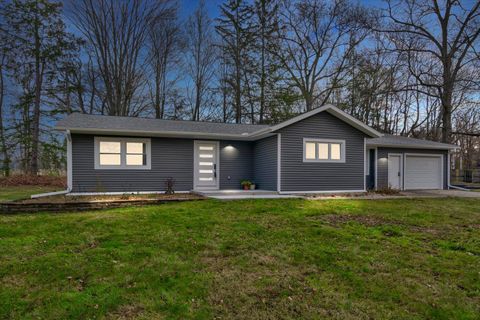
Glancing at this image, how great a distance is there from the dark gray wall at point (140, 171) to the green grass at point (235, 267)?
3.78 m

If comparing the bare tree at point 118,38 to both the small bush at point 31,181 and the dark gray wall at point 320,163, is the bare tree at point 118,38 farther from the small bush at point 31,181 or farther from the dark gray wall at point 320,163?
the dark gray wall at point 320,163

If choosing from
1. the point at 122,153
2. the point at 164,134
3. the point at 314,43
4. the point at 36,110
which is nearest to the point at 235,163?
the point at 164,134

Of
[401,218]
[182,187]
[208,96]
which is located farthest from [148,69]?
[401,218]

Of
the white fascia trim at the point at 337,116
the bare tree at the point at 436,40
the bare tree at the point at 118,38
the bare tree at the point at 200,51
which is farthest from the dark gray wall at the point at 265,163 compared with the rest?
the bare tree at the point at 436,40

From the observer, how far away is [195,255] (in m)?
4.21

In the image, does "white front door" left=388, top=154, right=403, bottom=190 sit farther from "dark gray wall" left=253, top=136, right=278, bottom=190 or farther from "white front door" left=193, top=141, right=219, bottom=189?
"white front door" left=193, top=141, right=219, bottom=189

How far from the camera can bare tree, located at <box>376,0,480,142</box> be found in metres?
17.8

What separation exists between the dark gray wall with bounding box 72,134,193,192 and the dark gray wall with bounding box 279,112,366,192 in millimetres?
3988

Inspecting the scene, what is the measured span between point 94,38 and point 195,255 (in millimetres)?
19867

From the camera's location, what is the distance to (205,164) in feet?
39.7

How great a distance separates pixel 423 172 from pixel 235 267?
14629mm

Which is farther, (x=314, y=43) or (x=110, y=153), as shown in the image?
(x=314, y=43)

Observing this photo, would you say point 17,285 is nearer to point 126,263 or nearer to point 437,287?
point 126,263

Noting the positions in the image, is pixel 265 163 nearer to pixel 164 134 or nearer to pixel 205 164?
pixel 205 164
